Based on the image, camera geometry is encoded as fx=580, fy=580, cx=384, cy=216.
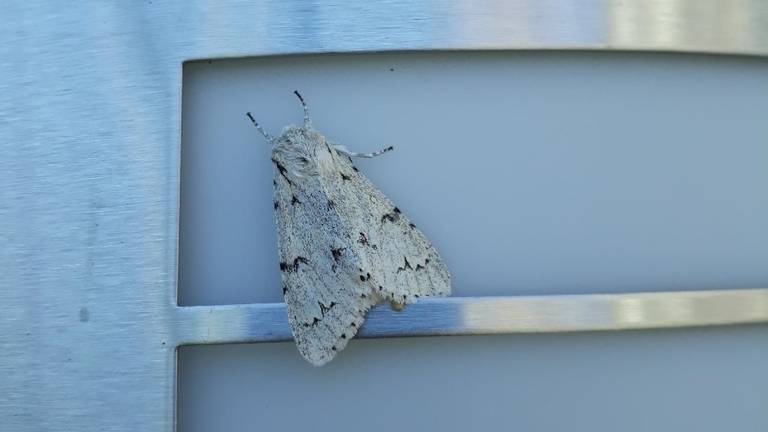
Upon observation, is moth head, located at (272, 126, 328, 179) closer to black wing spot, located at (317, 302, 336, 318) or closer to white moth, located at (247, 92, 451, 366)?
white moth, located at (247, 92, 451, 366)

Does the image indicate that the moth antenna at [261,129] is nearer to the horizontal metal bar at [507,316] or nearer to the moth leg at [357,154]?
the moth leg at [357,154]

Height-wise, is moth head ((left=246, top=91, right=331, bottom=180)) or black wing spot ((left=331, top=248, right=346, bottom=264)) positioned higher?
moth head ((left=246, top=91, right=331, bottom=180))

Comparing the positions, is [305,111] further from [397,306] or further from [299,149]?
[397,306]

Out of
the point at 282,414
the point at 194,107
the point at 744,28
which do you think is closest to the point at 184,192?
the point at 194,107

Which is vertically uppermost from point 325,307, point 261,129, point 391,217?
point 261,129

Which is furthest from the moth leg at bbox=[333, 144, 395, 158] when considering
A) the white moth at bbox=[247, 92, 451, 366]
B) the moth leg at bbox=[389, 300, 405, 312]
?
the moth leg at bbox=[389, 300, 405, 312]

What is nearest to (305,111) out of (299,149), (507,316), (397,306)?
(299,149)

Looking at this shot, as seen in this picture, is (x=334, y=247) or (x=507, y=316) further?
(x=334, y=247)

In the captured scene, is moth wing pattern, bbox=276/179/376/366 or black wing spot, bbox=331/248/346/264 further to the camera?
black wing spot, bbox=331/248/346/264
